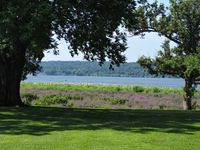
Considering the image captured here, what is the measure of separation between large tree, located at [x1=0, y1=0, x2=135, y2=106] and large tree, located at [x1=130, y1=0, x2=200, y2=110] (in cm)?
1127

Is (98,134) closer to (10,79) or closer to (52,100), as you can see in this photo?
(10,79)

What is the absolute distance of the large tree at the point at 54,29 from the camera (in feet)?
73.9

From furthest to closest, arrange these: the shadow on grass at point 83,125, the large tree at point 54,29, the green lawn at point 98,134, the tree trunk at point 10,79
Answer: the tree trunk at point 10,79, the large tree at point 54,29, the shadow on grass at point 83,125, the green lawn at point 98,134

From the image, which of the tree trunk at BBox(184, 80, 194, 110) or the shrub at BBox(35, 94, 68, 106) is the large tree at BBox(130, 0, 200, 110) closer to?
the tree trunk at BBox(184, 80, 194, 110)

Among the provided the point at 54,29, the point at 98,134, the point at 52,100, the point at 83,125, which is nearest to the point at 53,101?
the point at 52,100

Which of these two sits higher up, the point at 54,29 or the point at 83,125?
the point at 54,29

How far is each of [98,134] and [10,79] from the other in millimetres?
15261

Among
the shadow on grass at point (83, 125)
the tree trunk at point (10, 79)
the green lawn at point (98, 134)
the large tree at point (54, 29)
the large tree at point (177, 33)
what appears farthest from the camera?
the large tree at point (177, 33)

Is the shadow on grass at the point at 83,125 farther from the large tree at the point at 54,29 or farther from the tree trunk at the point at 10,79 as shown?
the tree trunk at the point at 10,79

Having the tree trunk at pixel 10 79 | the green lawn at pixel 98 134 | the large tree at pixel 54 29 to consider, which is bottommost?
the green lawn at pixel 98 134

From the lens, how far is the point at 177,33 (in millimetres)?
42562

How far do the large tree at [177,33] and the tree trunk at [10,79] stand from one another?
14.4 m

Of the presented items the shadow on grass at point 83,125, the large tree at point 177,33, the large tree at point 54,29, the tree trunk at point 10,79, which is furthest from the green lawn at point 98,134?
the large tree at point 177,33

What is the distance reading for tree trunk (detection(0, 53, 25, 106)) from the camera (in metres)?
30.4
